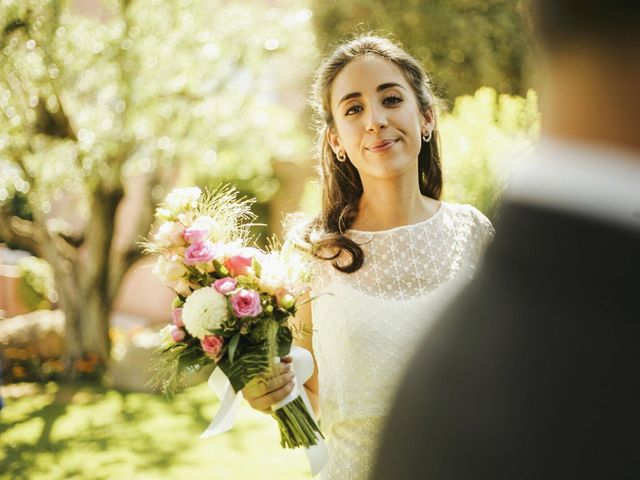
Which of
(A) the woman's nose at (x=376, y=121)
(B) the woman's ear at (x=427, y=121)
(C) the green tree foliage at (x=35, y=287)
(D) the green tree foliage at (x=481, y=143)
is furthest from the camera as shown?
(C) the green tree foliage at (x=35, y=287)

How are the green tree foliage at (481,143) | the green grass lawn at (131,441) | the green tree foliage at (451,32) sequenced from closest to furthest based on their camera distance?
the green tree foliage at (481,143) < the green grass lawn at (131,441) < the green tree foliage at (451,32)

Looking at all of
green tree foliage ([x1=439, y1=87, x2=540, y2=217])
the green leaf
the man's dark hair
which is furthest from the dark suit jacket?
green tree foliage ([x1=439, y1=87, x2=540, y2=217])

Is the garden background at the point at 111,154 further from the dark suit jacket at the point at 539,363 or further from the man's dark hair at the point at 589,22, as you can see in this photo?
the man's dark hair at the point at 589,22

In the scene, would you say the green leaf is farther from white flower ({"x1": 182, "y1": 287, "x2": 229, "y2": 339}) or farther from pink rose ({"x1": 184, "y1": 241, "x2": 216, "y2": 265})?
pink rose ({"x1": 184, "y1": 241, "x2": 216, "y2": 265})

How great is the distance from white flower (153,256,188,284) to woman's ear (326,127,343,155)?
2.88ft

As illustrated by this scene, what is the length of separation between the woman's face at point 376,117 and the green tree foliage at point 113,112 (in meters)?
7.50

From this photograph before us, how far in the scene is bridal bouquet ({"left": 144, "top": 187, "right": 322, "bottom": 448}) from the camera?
7.27 feet

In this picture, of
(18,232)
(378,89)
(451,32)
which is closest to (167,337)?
(378,89)

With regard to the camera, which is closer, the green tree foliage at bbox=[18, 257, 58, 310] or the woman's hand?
the woman's hand

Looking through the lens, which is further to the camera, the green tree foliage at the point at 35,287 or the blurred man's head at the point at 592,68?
the green tree foliage at the point at 35,287

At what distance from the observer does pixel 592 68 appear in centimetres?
70

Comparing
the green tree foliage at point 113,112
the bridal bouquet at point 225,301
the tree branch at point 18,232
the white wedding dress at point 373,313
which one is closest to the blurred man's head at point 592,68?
the bridal bouquet at point 225,301

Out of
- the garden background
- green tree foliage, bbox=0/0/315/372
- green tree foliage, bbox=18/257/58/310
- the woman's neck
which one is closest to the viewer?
the woman's neck

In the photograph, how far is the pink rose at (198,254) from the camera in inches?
92.0
